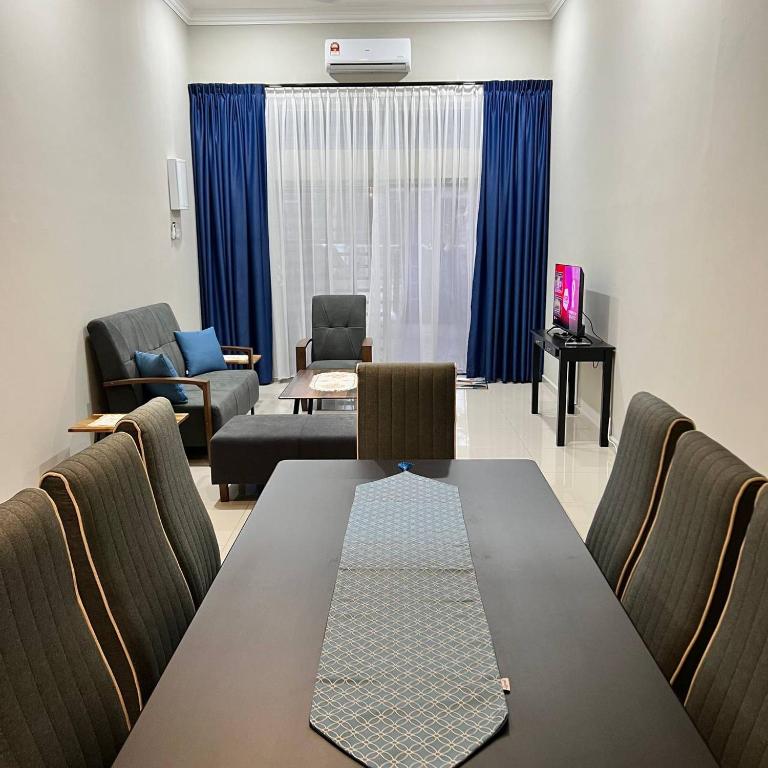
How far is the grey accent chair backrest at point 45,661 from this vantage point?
107 cm

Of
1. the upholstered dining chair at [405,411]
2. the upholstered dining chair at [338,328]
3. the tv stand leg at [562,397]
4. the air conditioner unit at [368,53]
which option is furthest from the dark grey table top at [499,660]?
the air conditioner unit at [368,53]

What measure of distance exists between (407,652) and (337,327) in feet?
17.7

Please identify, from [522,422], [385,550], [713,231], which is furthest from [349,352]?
[385,550]

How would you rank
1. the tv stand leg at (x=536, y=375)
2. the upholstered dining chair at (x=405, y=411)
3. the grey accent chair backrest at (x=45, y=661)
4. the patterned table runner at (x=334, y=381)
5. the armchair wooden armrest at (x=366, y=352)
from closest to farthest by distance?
the grey accent chair backrest at (x=45, y=661) < the upholstered dining chair at (x=405, y=411) < the patterned table runner at (x=334, y=381) < the tv stand leg at (x=536, y=375) < the armchair wooden armrest at (x=366, y=352)

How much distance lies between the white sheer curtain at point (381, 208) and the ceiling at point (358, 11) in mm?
610

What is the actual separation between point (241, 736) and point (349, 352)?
5.50 meters

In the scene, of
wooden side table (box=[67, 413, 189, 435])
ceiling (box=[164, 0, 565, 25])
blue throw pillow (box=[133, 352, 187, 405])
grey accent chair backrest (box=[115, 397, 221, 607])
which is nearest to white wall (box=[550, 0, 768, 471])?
ceiling (box=[164, 0, 565, 25])

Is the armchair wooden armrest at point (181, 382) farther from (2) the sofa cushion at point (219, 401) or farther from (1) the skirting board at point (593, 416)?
(1) the skirting board at point (593, 416)

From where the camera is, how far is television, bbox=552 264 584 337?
5121 mm

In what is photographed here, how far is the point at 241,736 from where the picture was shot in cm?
112

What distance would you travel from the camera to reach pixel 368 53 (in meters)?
6.52

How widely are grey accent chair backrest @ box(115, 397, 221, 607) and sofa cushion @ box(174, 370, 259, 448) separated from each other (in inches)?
104

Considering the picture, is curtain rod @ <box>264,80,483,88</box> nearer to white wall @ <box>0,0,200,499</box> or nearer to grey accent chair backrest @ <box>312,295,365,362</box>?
white wall @ <box>0,0,200,499</box>

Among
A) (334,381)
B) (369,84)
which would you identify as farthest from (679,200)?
(369,84)
